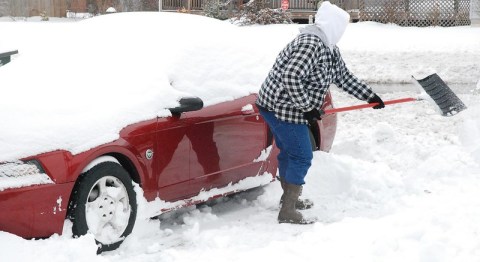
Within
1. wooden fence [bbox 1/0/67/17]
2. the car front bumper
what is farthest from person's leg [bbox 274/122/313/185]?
wooden fence [bbox 1/0/67/17]

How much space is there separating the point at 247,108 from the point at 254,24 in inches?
712

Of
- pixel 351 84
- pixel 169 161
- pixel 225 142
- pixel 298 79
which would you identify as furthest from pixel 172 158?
pixel 351 84

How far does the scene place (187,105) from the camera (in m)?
5.38

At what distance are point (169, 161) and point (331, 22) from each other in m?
1.56

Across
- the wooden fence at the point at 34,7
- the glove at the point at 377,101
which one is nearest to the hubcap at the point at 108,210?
the glove at the point at 377,101

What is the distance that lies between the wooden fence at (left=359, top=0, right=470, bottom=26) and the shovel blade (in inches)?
660

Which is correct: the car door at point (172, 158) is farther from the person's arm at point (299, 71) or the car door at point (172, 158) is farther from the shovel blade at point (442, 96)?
the shovel blade at point (442, 96)

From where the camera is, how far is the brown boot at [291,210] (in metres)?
5.85

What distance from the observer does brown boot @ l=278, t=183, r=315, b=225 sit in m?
5.85

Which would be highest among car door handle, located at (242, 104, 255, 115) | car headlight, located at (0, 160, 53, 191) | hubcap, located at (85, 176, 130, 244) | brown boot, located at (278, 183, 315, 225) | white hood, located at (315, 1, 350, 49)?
white hood, located at (315, 1, 350, 49)

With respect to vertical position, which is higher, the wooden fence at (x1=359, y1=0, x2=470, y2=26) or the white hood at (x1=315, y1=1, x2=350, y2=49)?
the white hood at (x1=315, y1=1, x2=350, y2=49)

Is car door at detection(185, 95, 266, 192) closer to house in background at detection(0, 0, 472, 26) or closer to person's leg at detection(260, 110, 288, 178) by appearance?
person's leg at detection(260, 110, 288, 178)

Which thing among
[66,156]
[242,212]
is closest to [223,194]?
[242,212]

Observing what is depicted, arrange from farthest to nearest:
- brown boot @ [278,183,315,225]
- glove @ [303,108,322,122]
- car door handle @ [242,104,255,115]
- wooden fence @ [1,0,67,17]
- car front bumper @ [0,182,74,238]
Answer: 1. wooden fence @ [1,0,67,17]
2. car door handle @ [242,104,255,115]
3. brown boot @ [278,183,315,225]
4. glove @ [303,108,322,122]
5. car front bumper @ [0,182,74,238]
